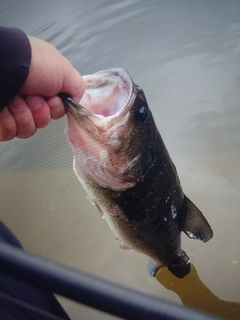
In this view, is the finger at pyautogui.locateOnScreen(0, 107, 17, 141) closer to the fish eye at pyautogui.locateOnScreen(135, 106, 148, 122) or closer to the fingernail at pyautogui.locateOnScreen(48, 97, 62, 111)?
the fingernail at pyautogui.locateOnScreen(48, 97, 62, 111)

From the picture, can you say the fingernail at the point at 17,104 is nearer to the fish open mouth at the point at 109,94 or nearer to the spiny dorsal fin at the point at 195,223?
the fish open mouth at the point at 109,94

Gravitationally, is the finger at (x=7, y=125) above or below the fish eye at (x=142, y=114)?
above

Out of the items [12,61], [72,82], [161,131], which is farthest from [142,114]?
[161,131]

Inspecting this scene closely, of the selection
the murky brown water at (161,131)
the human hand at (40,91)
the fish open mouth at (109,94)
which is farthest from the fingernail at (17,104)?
the murky brown water at (161,131)

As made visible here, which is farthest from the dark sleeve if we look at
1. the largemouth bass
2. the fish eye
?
the fish eye

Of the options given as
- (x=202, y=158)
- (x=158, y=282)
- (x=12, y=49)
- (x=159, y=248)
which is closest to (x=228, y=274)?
(x=158, y=282)

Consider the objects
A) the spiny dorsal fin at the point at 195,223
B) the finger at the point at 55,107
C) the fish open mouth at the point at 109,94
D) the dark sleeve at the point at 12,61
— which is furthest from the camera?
the spiny dorsal fin at the point at 195,223

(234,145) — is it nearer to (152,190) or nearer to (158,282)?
(158,282)

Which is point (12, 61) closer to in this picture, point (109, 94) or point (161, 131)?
point (109, 94)
